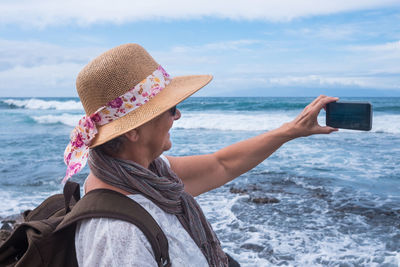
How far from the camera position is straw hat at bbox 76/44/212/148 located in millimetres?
1375

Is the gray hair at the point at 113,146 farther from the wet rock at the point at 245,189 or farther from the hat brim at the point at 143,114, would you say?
the wet rock at the point at 245,189

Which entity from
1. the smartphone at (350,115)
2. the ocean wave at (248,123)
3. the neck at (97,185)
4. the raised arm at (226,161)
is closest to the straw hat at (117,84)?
the neck at (97,185)

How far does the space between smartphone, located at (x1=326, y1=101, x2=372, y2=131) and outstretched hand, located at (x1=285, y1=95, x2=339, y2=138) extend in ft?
0.10

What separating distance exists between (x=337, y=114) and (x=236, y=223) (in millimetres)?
4022

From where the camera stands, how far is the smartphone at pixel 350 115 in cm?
160

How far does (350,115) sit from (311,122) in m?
0.17

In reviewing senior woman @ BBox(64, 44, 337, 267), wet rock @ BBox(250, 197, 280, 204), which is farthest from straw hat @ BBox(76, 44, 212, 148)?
wet rock @ BBox(250, 197, 280, 204)

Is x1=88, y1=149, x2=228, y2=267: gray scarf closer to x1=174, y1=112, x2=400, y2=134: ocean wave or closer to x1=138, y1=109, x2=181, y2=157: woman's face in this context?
x1=138, y1=109, x2=181, y2=157: woman's face

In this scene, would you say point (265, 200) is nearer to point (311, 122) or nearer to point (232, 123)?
point (311, 122)

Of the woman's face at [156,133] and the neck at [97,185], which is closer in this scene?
the neck at [97,185]

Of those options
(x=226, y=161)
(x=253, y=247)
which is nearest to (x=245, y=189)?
(x=253, y=247)

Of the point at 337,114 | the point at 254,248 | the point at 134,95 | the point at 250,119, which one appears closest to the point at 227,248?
the point at 254,248

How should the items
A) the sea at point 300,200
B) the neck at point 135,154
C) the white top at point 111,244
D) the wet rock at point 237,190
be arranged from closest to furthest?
the white top at point 111,244 < the neck at point 135,154 < the sea at point 300,200 < the wet rock at point 237,190

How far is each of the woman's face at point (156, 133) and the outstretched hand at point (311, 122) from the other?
24.2 inches
